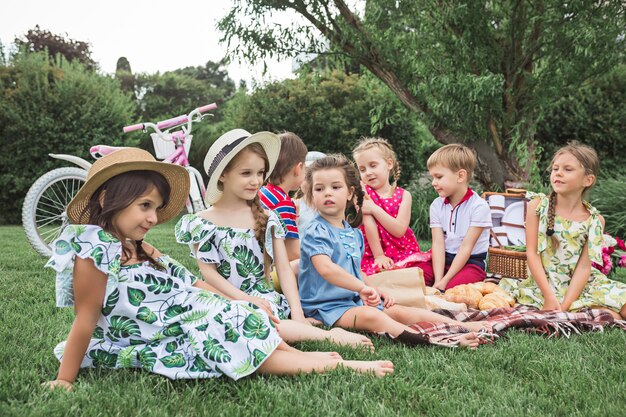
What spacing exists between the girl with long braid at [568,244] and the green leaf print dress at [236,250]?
186 cm

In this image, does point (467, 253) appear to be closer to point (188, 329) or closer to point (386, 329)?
point (386, 329)

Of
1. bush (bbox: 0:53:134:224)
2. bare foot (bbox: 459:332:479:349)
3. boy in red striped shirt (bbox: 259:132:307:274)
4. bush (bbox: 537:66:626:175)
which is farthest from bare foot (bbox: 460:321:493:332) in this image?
bush (bbox: 0:53:134:224)

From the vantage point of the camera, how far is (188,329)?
2.41m

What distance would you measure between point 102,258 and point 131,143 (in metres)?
10.5

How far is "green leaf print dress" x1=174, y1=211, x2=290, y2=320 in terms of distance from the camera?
3.13 m

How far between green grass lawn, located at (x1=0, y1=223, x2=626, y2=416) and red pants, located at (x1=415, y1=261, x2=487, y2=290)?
1.45 metres

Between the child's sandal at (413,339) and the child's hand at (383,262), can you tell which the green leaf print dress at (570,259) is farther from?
the child's sandal at (413,339)

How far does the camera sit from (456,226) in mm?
4633

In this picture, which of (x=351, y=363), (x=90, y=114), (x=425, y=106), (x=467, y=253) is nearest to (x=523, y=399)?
(x=351, y=363)

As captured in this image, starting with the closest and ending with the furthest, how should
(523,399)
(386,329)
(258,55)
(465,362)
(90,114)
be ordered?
(523,399)
(465,362)
(386,329)
(258,55)
(90,114)

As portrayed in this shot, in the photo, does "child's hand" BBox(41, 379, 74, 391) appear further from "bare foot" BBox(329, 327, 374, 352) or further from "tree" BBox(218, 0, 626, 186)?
"tree" BBox(218, 0, 626, 186)

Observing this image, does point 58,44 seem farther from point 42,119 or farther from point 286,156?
point 286,156

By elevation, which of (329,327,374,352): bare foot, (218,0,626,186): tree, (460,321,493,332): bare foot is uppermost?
(218,0,626,186): tree

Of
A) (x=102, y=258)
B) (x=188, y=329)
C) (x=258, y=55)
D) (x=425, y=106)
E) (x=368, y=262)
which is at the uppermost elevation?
(x=258, y=55)
